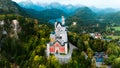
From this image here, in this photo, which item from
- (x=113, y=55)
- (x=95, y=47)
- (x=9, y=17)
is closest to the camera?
(x=113, y=55)

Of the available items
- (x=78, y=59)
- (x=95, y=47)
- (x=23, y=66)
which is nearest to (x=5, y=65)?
(x=23, y=66)

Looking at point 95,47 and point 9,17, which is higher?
point 9,17

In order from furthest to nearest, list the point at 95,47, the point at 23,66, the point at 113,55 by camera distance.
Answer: the point at 95,47, the point at 113,55, the point at 23,66

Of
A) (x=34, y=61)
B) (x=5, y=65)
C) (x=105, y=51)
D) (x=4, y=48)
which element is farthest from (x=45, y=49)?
(x=105, y=51)

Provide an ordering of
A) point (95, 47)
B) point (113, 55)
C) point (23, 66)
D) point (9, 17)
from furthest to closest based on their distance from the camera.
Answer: point (9, 17)
point (95, 47)
point (113, 55)
point (23, 66)

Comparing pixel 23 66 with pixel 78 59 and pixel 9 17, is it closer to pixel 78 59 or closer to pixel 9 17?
pixel 78 59

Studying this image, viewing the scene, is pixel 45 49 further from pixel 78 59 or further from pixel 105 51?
pixel 105 51

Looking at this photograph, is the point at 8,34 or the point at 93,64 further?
the point at 8,34

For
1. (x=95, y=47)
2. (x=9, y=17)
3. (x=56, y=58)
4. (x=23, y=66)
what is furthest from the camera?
(x=9, y=17)

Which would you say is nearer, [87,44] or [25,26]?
[87,44]
